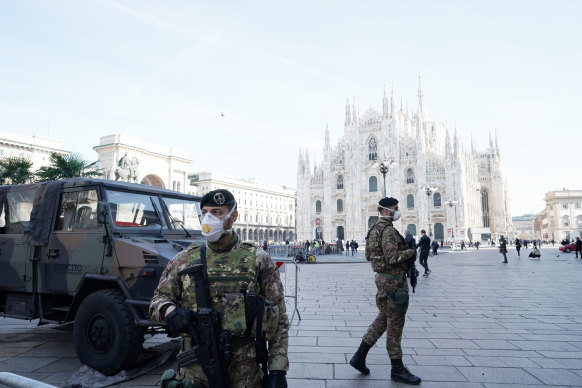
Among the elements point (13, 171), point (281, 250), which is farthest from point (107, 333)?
point (281, 250)

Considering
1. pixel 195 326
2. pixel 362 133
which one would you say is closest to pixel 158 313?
pixel 195 326

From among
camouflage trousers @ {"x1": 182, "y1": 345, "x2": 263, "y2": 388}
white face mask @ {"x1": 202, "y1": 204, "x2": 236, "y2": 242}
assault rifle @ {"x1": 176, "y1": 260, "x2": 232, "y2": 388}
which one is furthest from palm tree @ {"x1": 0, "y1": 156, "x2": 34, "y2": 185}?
assault rifle @ {"x1": 176, "y1": 260, "x2": 232, "y2": 388}

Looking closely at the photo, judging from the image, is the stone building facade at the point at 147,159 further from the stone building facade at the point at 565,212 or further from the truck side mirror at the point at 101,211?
the stone building facade at the point at 565,212

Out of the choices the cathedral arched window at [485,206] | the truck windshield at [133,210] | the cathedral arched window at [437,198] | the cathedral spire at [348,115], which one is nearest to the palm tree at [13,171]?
the truck windshield at [133,210]

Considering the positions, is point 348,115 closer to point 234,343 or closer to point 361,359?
point 361,359

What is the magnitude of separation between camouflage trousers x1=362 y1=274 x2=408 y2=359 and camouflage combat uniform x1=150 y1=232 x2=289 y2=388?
191 cm

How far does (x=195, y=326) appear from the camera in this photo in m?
1.94

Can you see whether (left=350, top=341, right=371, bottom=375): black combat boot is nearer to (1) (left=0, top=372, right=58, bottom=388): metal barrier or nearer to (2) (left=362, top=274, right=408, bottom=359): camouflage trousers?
(2) (left=362, top=274, right=408, bottom=359): camouflage trousers

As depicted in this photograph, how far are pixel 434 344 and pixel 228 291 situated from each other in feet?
12.9

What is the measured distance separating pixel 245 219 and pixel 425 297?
218ft

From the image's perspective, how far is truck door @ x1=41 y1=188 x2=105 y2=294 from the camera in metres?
4.32

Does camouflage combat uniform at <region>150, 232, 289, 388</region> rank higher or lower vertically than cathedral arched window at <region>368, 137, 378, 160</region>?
lower

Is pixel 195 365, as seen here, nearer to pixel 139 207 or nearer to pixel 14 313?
pixel 139 207

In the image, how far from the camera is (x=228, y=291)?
2082 millimetres
